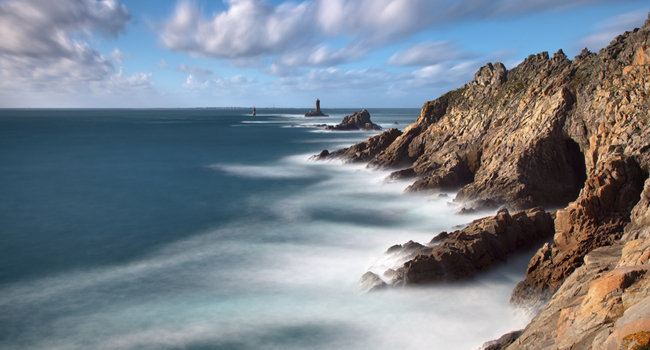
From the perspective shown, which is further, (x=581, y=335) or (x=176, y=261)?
(x=176, y=261)

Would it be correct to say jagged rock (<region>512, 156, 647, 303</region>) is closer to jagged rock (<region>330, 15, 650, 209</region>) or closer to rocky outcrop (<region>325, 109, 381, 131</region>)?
jagged rock (<region>330, 15, 650, 209</region>)

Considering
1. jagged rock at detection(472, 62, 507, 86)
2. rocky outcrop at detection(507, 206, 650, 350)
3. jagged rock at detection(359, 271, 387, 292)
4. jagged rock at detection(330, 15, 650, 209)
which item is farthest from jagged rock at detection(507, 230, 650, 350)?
jagged rock at detection(472, 62, 507, 86)

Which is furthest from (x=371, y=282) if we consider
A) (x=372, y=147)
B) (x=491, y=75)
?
(x=372, y=147)

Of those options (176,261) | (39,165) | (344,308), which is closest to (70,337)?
(176,261)

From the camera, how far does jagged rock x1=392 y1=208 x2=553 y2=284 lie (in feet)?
53.8

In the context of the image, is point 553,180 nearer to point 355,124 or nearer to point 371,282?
point 371,282

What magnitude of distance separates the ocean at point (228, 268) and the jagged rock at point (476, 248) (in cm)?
46

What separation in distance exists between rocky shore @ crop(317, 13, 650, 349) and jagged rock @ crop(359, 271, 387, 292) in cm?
6

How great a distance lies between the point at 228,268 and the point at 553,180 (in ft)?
62.8

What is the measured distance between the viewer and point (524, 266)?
17.2 meters

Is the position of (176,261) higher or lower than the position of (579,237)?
lower

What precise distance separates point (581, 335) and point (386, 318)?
7.88m

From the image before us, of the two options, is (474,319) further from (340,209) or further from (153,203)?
(153,203)

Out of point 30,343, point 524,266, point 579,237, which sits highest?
point 579,237
